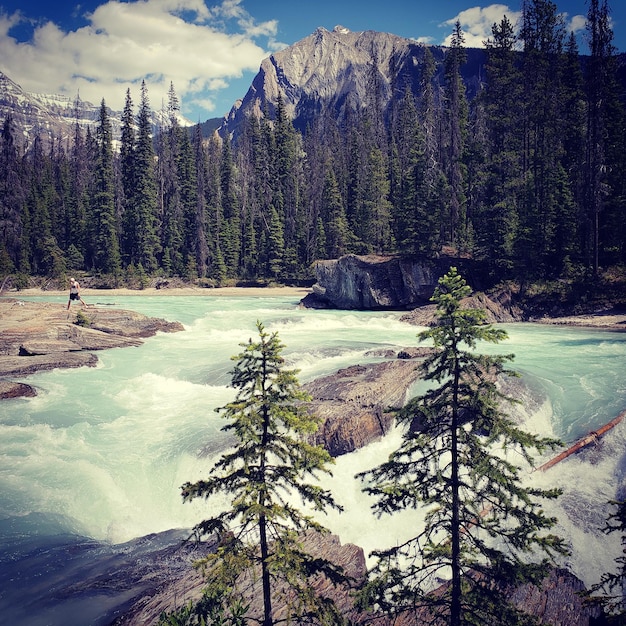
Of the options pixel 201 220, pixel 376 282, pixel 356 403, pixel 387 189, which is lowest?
pixel 356 403

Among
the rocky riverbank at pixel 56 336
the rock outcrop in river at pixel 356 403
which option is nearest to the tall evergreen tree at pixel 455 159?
the rocky riverbank at pixel 56 336

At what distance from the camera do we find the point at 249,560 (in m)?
6.54

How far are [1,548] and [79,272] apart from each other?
65396 mm

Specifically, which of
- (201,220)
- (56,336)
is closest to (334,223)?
(201,220)

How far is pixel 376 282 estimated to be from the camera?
45531 millimetres

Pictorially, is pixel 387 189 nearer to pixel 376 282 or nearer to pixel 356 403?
pixel 376 282

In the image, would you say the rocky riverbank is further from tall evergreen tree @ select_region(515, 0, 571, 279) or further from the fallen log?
tall evergreen tree @ select_region(515, 0, 571, 279)

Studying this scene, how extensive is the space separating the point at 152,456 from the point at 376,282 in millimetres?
33833

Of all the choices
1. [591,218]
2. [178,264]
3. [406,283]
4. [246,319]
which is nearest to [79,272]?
[178,264]

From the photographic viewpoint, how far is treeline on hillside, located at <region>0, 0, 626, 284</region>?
39.9m

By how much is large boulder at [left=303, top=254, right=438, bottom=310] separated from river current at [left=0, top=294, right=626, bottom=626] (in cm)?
1778

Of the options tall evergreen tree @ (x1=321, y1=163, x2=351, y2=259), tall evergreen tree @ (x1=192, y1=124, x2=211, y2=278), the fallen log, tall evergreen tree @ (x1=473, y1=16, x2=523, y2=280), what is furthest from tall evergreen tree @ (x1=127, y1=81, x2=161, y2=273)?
the fallen log

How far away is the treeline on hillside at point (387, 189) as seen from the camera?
3994 cm

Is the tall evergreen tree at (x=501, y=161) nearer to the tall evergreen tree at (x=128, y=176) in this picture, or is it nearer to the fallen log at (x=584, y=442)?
the fallen log at (x=584, y=442)
